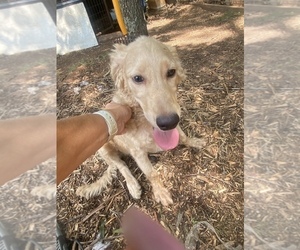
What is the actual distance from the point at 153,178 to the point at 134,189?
137 millimetres

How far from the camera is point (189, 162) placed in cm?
190

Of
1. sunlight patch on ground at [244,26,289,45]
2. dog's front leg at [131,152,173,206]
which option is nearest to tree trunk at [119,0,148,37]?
sunlight patch on ground at [244,26,289,45]

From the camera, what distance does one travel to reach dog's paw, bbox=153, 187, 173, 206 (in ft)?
5.63

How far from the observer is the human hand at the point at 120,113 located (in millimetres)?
1488

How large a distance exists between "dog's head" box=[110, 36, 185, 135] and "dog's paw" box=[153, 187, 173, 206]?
1.67ft

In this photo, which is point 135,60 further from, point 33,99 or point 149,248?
point 149,248

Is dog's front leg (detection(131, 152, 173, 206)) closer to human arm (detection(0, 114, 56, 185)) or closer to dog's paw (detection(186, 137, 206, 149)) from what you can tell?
dog's paw (detection(186, 137, 206, 149))

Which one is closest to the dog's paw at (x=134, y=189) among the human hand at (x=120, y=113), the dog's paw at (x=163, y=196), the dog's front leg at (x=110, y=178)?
the dog's front leg at (x=110, y=178)

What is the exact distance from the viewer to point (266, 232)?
1413 mm

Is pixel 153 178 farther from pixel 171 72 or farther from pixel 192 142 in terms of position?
pixel 171 72

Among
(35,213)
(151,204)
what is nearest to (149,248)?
(35,213)

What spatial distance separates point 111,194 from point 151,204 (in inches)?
10.5

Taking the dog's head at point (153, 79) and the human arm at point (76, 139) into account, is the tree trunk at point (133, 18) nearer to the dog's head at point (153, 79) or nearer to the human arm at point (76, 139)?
the dog's head at point (153, 79)

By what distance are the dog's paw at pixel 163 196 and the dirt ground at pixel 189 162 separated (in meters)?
0.03
